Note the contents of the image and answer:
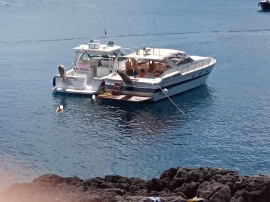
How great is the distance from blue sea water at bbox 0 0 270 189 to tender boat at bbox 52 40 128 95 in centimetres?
121

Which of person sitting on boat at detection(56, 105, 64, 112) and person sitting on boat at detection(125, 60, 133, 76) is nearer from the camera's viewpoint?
person sitting on boat at detection(56, 105, 64, 112)

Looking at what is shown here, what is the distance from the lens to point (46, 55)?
56500 millimetres

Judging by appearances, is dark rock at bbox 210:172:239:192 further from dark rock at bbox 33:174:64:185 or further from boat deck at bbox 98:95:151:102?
boat deck at bbox 98:95:151:102

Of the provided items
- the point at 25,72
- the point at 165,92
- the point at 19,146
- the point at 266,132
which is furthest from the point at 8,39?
the point at 266,132

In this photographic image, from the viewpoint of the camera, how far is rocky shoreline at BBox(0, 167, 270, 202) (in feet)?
63.9

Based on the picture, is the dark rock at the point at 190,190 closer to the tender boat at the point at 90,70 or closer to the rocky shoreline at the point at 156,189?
the rocky shoreline at the point at 156,189

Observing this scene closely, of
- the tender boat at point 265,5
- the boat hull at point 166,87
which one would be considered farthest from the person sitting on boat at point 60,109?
the tender boat at point 265,5

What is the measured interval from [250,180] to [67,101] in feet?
72.7

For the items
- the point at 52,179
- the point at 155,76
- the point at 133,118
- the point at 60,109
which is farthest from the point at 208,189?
the point at 155,76

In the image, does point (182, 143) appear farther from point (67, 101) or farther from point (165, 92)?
point (67, 101)

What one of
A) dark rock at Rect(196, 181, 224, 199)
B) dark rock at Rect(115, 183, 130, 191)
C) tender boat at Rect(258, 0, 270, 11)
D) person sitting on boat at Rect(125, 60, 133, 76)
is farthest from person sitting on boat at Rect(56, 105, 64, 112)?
tender boat at Rect(258, 0, 270, 11)

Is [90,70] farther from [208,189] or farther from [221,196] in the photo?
[221,196]

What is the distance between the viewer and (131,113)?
37188 mm

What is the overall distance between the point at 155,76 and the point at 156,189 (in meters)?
20.1
